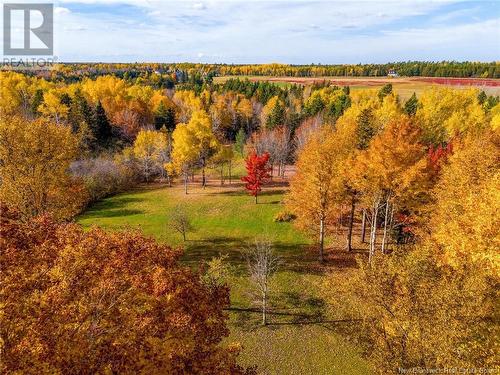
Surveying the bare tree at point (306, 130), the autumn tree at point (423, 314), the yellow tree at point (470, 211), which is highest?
the bare tree at point (306, 130)

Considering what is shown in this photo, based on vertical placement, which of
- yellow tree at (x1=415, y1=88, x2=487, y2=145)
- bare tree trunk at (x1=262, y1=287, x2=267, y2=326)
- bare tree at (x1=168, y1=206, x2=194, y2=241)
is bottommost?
bare tree trunk at (x1=262, y1=287, x2=267, y2=326)

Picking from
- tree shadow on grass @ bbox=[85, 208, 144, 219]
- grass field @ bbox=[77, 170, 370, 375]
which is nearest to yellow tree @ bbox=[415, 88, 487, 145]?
grass field @ bbox=[77, 170, 370, 375]

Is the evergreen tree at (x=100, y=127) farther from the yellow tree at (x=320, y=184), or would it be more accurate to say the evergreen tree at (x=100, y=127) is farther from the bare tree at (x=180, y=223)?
the yellow tree at (x=320, y=184)

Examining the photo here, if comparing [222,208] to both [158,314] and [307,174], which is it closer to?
[307,174]

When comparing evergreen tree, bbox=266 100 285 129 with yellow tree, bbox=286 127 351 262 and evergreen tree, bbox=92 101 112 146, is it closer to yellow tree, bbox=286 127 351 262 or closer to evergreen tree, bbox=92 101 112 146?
evergreen tree, bbox=92 101 112 146

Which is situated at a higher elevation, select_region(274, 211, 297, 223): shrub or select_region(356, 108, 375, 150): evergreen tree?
select_region(356, 108, 375, 150): evergreen tree

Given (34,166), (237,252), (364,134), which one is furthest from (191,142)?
(34,166)

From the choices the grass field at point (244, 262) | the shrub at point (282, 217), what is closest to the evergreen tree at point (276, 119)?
the grass field at point (244, 262)
